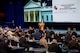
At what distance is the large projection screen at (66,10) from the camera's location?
21156 millimetres

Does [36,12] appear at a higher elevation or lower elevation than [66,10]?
lower

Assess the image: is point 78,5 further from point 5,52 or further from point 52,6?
point 5,52

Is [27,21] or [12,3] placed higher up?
[12,3]

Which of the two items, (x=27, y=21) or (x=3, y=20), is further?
(x=3, y=20)

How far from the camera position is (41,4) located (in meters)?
23.1

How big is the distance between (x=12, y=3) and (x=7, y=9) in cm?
90

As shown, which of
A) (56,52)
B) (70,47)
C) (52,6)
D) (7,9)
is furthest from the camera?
(7,9)

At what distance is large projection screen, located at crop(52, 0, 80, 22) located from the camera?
21156 millimetres

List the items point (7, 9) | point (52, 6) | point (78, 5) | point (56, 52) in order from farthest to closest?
point (7, 9) → point (52, 6) → point (78, 5) → point (56, 52)

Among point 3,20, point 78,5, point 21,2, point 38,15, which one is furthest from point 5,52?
point 3,20

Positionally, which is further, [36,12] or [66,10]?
[36,12]

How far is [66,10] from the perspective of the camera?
21781mm

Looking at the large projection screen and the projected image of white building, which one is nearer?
the large projection screen

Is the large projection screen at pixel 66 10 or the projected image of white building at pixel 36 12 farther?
the projected image of white building at pixel 36 12
